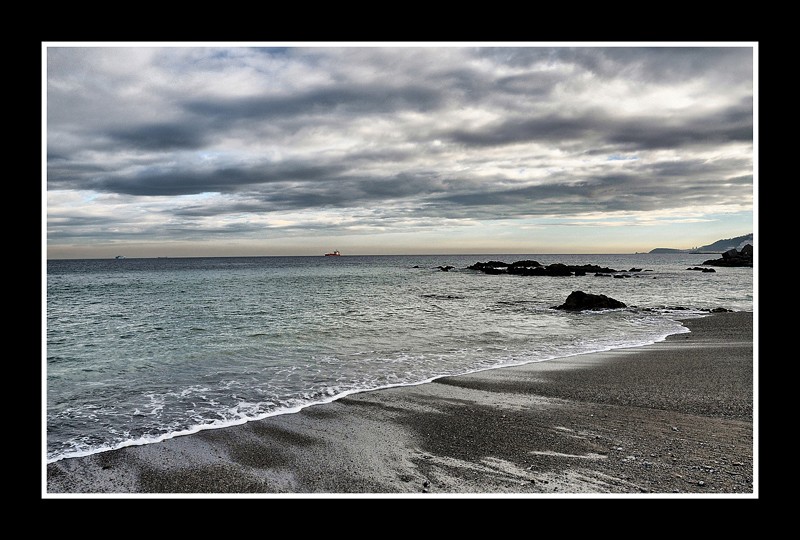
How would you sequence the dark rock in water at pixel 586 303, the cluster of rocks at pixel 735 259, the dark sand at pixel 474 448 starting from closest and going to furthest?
the dark sand at pixel 474 448
the dark rock in water at pixel 586 303
the cluster of rocks at pixel 735 259

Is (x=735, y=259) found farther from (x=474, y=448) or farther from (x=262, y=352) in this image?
(x=474, y=448)

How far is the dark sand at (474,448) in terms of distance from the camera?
4867 millimetres

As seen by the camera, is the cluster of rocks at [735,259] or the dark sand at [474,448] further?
the cluster of rocks at [735,259]

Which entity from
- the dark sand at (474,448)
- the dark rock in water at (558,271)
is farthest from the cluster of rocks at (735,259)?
the dark sand at (474,448)

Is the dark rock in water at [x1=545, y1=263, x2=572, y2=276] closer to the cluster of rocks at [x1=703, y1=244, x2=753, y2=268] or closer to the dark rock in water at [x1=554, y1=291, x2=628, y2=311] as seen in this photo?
the cluster of rocks at [x1=703, y1=244, x2=753, y2=268]

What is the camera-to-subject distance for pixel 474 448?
5688 mm

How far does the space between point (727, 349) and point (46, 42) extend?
49.1ft

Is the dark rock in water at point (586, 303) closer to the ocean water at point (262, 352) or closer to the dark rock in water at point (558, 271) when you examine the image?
the ocean water at point (262, 352)

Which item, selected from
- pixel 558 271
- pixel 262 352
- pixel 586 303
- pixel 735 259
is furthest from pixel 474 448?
pixel 735 259

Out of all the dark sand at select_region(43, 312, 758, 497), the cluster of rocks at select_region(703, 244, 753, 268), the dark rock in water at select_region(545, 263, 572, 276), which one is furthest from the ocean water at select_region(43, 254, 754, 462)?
the cluster of rocks at select_region(703, 244, 753, 268)

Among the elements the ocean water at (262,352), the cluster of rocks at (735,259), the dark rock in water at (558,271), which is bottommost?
the ocean water at (262,352)
